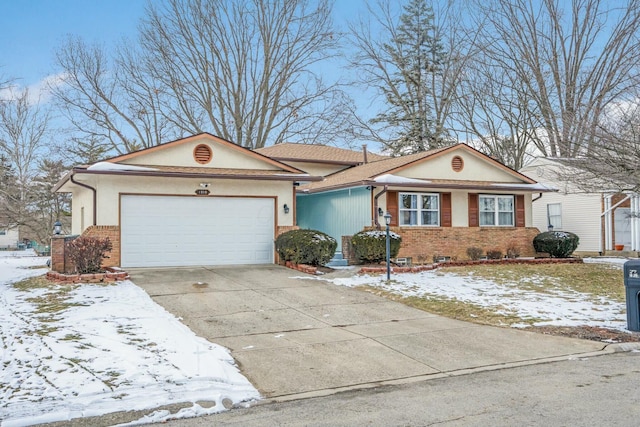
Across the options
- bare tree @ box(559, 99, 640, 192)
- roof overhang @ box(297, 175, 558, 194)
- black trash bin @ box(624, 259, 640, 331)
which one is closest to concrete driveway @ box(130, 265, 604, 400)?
black trash bin @ box(624, 259, 640, 331)

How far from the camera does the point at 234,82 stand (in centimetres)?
3192

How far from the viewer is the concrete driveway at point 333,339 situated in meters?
5.90

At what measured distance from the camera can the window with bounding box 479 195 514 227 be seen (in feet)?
63.2

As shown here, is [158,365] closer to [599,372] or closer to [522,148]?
[599,372]

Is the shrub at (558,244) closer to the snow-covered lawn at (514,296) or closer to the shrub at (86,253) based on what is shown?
the snow-covered lawn at (514,296)

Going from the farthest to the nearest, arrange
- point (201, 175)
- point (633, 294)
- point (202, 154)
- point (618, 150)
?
point (202, 154) < point (201, 175) < point (618, 150) < point (633, 294)

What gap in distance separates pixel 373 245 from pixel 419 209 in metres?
3.47

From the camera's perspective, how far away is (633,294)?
7.81 m

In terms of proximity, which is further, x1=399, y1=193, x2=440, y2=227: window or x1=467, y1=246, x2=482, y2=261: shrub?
x1=467, y1=246, x2=482, y2=261: shrub

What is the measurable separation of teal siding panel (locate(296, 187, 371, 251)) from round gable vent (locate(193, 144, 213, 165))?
510 cm

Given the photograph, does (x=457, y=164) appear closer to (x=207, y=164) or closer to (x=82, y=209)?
(x=207, y=164)

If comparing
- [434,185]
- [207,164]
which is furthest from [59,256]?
[434,185]

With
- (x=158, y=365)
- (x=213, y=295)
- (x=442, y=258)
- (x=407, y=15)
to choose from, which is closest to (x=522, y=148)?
(x=407, y=15)

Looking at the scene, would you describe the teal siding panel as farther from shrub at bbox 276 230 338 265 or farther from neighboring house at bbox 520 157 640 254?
neighboring house at bbox 520 157 640 254
